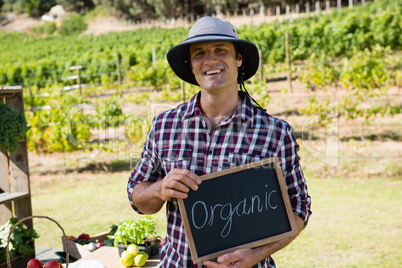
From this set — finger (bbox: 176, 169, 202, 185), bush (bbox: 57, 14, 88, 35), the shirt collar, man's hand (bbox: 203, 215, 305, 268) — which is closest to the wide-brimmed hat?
the shirt collar

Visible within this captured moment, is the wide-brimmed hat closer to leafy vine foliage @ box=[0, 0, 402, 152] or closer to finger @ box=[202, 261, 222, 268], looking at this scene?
finger @ box=[202, 261, 222, 268]

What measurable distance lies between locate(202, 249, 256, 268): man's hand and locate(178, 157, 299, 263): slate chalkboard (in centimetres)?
3

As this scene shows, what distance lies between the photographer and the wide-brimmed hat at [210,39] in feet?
5.92

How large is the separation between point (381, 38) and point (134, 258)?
45.9ft

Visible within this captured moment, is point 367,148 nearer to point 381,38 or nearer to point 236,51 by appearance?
point 236,51

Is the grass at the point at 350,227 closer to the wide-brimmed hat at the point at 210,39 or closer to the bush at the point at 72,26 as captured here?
the wide-brimmed hat at the point at 210,39

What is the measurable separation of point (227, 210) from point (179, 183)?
25cm

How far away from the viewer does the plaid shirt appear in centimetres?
183

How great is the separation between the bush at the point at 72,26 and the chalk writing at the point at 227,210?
59489mm

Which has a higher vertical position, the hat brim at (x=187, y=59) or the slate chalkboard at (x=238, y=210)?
→ the hat brim at (x=187, y=59)

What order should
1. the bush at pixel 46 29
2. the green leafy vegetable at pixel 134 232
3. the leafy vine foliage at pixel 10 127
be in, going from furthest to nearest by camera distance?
the bush at pixel 46 29 < the leafy vine foliage at pixel 10 127 < the green leafy vegetable at pixel 134 232

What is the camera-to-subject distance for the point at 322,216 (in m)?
5.82

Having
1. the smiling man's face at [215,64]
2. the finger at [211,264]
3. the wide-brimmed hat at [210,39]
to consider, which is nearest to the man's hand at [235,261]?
the finger at [211,264]

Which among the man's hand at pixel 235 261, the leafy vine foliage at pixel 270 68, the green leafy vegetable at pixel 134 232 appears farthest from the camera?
the leafy vine foliage at pixel 270 68
